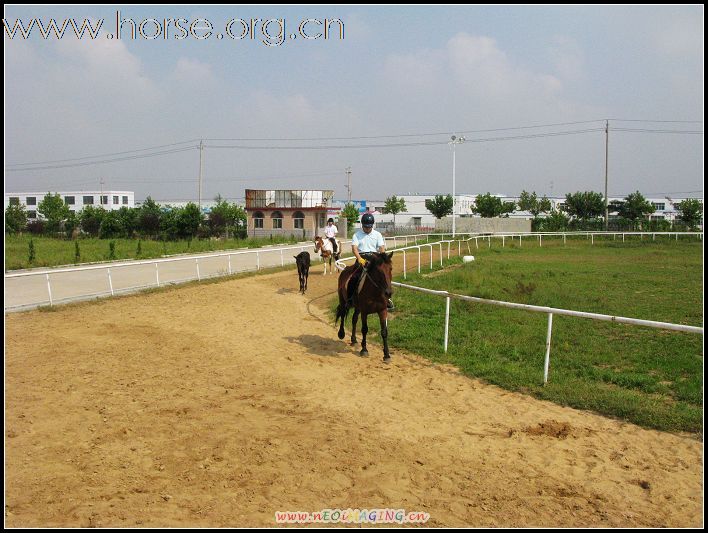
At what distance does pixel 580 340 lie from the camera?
10508 mm

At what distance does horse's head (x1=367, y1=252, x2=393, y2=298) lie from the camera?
968cm

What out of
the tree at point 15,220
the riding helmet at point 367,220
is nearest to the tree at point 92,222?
the tree at point 15,220

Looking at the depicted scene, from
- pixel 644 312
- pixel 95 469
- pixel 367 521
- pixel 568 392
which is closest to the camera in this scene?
pixel 367 521

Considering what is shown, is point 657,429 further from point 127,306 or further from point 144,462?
point 127,306

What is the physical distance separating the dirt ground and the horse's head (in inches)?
53.2

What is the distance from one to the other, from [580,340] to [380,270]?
399 cm

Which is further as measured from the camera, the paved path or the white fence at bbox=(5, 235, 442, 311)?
the paved path

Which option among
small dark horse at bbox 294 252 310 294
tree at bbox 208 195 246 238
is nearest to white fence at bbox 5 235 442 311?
small dark horse at bbox 294 252 310 294

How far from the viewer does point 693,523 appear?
464 cm

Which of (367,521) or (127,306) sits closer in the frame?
(367,521)

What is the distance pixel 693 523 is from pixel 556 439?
1.78 metres

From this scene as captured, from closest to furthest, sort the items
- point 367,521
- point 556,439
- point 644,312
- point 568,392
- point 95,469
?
point 367,521 → point 95,469 → point 556,439 → point 568,392 → point 644,312

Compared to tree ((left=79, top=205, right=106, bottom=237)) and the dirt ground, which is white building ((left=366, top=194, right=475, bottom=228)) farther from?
the dirt ground

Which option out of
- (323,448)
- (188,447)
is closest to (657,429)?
(323,448)
